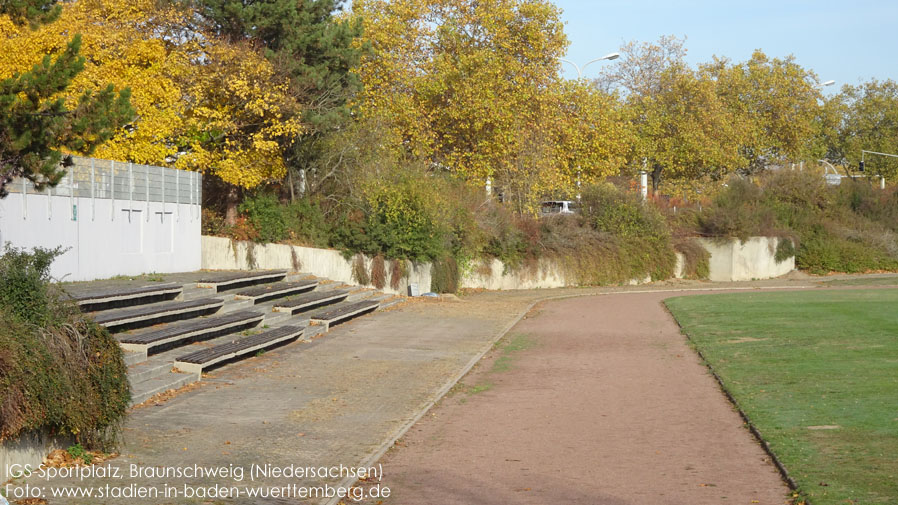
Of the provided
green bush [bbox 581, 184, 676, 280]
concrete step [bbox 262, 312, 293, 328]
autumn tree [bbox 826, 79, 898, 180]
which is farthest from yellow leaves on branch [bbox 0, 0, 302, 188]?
autumn tree [bbox 826, 79, 898, 180]

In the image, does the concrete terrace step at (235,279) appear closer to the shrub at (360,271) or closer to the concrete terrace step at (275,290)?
the concrete terrace step at (275,290)

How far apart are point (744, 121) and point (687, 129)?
789cm

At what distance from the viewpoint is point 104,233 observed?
20.4m

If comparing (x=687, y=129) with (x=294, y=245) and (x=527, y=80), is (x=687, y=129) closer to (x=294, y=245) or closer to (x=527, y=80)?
(x=527, y=80)

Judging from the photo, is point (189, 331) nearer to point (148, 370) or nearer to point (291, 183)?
point (148, 370)

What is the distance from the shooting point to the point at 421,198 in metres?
31.2

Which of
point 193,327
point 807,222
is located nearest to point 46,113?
point 193,327

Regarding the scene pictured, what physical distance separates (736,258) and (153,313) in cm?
3504

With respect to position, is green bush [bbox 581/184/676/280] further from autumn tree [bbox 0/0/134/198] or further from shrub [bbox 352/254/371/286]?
autumn tree [bbox 0/0/134/198]

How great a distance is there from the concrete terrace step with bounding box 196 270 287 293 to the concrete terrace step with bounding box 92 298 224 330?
1.40 m

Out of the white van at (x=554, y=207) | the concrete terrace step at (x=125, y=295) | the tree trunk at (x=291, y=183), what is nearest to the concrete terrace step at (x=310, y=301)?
the concrete terrace step at (x=125, y=295)

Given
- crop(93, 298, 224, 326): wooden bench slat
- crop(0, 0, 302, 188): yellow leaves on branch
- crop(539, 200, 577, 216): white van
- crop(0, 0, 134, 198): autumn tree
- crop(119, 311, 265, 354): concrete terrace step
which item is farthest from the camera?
crop(539, 200, 577, 216): white van

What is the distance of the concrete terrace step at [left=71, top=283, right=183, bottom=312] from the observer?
48.5 ft

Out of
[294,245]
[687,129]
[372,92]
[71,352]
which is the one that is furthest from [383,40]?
[71,352]
